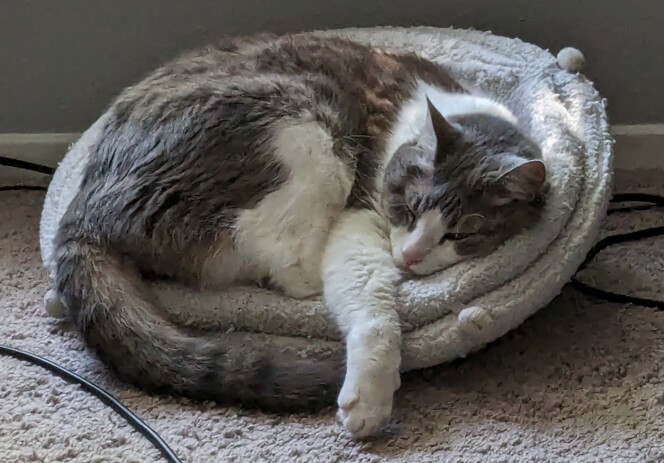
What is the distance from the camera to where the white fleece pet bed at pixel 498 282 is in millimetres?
1438

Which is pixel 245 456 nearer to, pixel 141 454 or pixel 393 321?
pixel 141 454

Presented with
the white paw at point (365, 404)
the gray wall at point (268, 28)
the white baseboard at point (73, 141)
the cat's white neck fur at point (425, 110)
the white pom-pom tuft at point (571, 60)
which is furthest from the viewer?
the white baseboard at point (73, 141)

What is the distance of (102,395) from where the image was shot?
1.44m

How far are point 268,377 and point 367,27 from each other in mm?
1042

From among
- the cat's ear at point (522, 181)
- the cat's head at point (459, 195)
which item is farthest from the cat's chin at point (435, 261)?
the cat's ear at point (522, 181)

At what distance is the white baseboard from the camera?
2.10 meters

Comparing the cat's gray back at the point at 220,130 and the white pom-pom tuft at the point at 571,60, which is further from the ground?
the white pom-pom tuft at the point at 571,60

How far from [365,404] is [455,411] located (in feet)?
0.63

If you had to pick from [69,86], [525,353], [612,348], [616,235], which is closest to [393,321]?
[525,353]

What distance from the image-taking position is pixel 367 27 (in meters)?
2.04

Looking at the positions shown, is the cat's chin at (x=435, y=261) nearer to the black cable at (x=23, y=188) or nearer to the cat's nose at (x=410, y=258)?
the cat's nose at (x=410, y=258)

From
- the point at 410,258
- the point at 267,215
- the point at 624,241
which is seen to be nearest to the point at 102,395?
the point at 267,215

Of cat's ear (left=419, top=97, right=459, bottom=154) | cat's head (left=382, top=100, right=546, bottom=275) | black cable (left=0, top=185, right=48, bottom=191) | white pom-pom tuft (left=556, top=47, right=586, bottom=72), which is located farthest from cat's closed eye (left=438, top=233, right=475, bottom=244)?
black cable (left=0, top=185, right=48, bottom=191)

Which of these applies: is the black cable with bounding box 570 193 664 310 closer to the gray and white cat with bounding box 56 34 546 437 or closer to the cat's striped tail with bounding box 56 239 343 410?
the gray and white cat with bounding box 56 34 546 437
